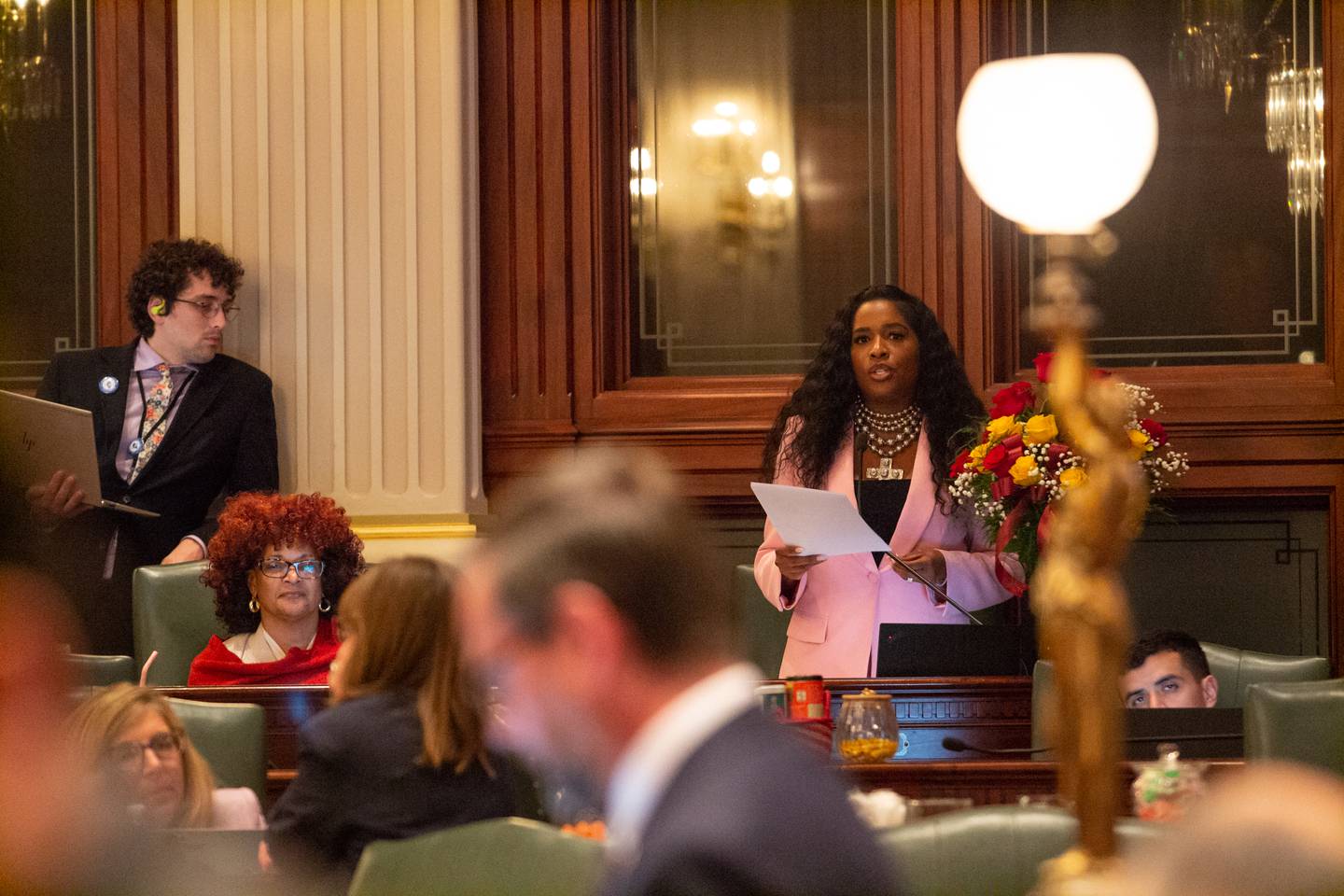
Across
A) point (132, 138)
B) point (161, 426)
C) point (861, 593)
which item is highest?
point (132, 138)

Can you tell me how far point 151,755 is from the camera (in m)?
2.96

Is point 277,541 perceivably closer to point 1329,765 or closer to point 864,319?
point 864,319

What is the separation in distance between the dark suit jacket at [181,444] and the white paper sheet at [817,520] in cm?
211

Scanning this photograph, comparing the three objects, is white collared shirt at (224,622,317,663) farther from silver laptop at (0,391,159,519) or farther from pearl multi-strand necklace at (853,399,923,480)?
pearl multi-strand necklace at (853,399,923,480)

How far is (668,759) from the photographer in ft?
4.18

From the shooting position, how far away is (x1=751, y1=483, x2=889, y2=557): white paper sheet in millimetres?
3986

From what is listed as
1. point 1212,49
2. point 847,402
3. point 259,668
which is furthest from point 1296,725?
point 1212,49

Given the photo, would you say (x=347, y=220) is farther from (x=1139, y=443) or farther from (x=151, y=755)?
(x=151, y=755)

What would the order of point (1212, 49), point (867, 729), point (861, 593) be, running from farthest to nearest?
point (1212, 49)
point (861, 593)
point (867, 729)

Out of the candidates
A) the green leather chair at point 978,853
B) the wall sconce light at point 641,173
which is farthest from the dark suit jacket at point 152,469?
the green leather chair at point 978,853

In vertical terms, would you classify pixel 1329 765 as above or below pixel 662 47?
below

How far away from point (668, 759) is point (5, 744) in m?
0.79

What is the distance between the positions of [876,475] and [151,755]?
97.8 inches

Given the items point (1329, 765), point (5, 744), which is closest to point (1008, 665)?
point (1329, 765)
